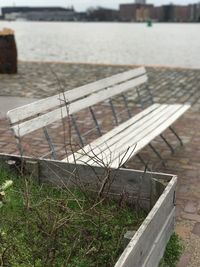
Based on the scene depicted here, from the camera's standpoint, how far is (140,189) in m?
3.51

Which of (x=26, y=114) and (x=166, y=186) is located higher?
(x=26, y=114)

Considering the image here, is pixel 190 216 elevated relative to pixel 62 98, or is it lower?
lower

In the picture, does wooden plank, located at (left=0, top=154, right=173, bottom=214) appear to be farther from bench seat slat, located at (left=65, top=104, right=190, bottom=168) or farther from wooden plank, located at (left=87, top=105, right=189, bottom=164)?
wooden plank, located at (left=87, top=105, right=189, bottom=164)

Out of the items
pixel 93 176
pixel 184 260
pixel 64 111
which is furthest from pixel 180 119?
pixel 184 260

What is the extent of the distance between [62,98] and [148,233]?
7.97ft

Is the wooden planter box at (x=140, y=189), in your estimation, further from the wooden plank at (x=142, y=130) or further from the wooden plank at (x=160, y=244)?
the wooden plank at (x=142, y=130)

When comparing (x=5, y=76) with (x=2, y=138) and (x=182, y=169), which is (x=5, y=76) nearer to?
(x=2, y=138)

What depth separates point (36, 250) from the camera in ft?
9.95

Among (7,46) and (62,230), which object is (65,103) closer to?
(62,230)

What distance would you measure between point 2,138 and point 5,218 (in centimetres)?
307

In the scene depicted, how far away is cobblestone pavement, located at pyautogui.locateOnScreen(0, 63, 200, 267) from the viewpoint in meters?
4.04

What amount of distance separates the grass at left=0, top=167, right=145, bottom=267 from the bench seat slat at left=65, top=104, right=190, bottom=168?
457mm

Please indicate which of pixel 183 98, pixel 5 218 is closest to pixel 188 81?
pixel 183 98

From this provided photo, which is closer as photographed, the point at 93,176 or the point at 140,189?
the point at 140,189
